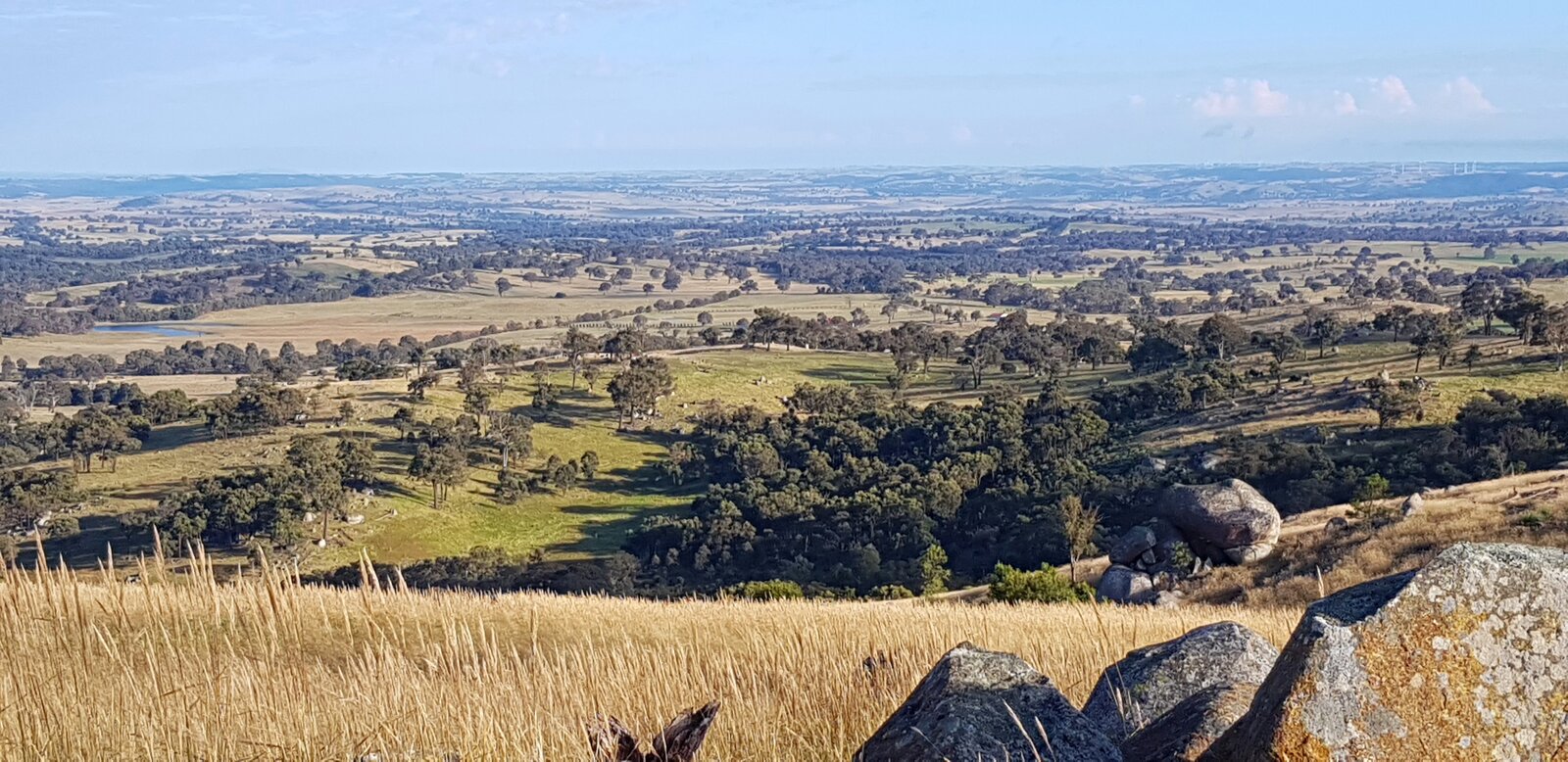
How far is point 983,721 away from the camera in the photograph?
508 centimetres

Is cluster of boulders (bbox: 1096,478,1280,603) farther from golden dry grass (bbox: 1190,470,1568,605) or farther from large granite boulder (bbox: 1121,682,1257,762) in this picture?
large granite boulder (bbox: 1121,682,1257,762)

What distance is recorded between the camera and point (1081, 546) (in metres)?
45.8

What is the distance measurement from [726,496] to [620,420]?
24.2 meters

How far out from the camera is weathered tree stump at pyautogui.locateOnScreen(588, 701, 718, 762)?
4.95 metres

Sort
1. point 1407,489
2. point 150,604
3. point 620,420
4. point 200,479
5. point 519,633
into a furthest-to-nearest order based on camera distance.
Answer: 1. point 620,420
2. point 200,479
3. point 1407,489
4. point 519,633
5. point 150,604

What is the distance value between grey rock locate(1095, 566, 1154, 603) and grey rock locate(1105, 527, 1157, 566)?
1.29 meters

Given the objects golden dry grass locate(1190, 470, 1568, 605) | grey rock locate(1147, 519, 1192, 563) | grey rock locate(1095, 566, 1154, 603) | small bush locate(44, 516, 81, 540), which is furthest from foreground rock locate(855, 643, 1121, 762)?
small bush locate(44, 516, 81, 540)

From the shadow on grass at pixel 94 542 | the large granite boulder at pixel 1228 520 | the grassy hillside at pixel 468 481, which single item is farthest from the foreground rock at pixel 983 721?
the shadow on grass at pixel 94 542

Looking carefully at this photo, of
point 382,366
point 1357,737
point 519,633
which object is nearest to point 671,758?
point 1357,737

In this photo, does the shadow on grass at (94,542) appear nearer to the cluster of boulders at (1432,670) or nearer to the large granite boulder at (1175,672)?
the large granite boulder at (1175,672)

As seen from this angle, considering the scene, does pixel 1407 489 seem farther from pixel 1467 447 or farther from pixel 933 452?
pixel 933 452

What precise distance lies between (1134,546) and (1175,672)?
3662cm

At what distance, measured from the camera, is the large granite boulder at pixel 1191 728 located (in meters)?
5.07

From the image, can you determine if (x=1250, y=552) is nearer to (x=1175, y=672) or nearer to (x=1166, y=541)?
(x=1166, y=541)
